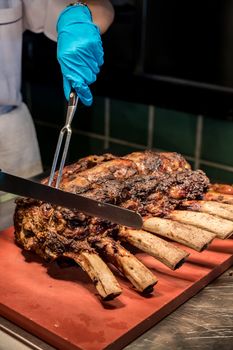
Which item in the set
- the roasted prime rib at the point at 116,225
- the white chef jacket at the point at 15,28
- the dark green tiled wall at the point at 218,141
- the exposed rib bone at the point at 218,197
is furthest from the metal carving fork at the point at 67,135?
the dark green tiled wall at the point at 218,141

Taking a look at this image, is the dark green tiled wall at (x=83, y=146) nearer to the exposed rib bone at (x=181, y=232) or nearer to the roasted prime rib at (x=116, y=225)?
the roasted prime rib at (x=116, y=225)

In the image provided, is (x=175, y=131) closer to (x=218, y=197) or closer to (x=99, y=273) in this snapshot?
(x=218, y=197)

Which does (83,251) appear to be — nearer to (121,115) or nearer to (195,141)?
(195,141)

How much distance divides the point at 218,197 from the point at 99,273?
513mm

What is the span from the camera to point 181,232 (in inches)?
54.0

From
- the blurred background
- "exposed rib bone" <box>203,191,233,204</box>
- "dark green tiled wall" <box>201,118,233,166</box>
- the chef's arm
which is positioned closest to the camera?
"exposed rib bone" <box>203,191,233,204</box>

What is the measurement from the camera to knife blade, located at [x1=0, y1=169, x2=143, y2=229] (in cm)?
128

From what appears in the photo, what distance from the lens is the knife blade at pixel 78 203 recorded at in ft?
4.21

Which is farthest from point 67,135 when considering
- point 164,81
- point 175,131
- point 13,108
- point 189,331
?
point 175,131

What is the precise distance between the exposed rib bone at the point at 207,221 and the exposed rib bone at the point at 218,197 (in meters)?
Result: 0.15

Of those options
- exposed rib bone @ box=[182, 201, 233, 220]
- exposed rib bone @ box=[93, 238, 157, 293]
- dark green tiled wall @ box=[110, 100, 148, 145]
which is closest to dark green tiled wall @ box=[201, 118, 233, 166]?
dark green tiled wall @ box=[110, 100, 148, 145]

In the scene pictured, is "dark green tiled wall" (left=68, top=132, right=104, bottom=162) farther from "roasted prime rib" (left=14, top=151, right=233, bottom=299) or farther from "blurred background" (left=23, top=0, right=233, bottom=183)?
"roasted prime rib" (left=14, top=151, right=233, bottom=299)

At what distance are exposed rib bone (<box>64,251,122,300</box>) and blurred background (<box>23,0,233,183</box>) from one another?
993 millimetres

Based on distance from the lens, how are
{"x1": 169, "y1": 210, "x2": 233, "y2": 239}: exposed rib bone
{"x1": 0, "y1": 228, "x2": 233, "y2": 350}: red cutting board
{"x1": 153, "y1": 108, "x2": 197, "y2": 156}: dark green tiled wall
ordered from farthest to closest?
{"x1": 153, "y1": 108, "x2": 197, "y2": 156}: dark green tiled wall, {"x1": 169, "y1": 210, "x2": 233, "y2": 239}: exposed rib bone, {"x1": 0, "y1": 228, "x2": 233, "y2": 350}: red cutting board
